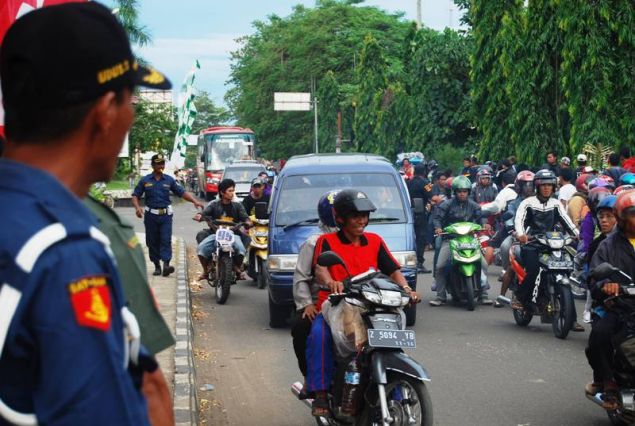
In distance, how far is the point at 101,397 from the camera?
177 centimetres

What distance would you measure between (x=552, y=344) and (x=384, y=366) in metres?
5.51

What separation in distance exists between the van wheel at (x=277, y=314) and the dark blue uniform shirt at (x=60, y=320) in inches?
423

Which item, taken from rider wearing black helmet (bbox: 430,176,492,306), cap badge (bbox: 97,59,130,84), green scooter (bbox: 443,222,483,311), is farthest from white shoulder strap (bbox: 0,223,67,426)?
rider wearing black helmet (bbox: 430,176,492,306)

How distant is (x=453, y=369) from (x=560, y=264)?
2.25 metres

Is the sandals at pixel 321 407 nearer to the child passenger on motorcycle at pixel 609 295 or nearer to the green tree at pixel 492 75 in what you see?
the child passenger on motorcycle at pixel 609 295

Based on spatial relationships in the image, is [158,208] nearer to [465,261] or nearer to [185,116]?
[465,261]

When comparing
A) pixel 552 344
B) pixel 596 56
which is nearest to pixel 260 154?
pixel 596 56

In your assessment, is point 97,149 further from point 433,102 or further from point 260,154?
point 260,154

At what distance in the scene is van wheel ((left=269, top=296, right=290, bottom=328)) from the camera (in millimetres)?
12617

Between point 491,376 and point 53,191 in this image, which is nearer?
point 53,191

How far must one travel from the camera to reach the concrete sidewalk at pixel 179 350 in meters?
7.59

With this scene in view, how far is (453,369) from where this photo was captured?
32.6 feet

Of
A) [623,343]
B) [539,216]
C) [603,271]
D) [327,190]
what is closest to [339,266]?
[603,271]

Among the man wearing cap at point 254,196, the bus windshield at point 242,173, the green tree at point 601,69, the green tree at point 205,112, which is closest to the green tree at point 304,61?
the bus windshield at point 242,173
